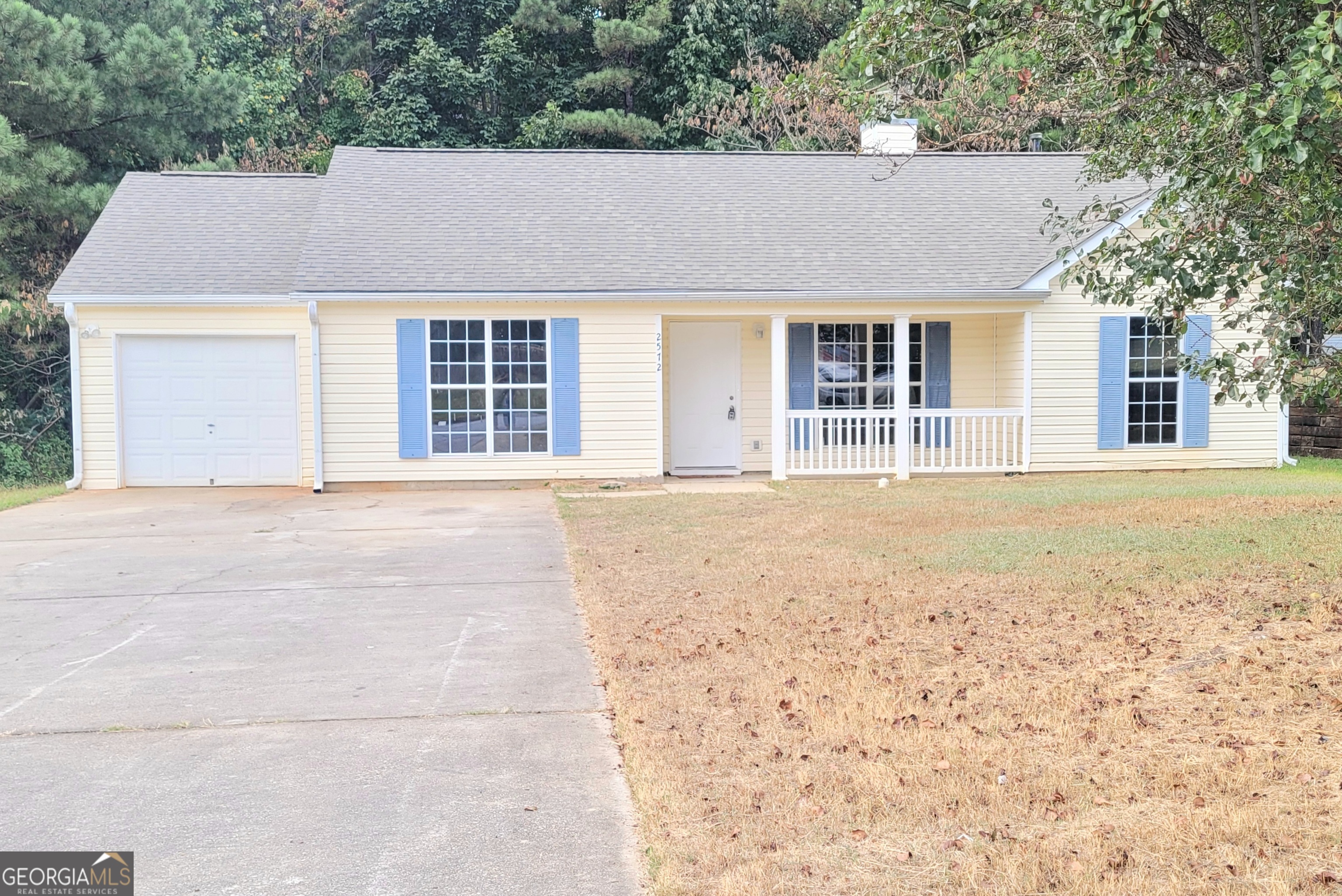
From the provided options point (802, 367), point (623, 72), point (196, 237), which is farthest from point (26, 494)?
point (623, 72)

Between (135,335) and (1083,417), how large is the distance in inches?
503

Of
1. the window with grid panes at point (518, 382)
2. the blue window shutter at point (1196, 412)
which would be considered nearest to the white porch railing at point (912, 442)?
the blue window shutter at point (1196, 412)

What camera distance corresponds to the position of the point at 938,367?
16875 mm

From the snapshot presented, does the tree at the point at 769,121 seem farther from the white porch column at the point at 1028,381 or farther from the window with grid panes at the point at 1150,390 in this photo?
the window with grid panes at the point at 1150,390

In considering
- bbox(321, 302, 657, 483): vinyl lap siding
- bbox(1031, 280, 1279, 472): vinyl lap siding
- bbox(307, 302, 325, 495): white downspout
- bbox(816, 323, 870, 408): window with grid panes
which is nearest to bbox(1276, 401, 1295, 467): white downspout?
bbox(1031, 280, 1279, 472): vinyl lap siding

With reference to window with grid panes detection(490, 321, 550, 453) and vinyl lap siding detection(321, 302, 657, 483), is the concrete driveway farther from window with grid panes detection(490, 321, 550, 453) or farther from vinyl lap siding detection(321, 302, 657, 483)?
window with grid panes detection(490, 321, 550, 453)

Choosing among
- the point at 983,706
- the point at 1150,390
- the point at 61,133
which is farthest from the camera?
the point at 61,133

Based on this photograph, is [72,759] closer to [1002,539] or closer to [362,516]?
[1002,539]

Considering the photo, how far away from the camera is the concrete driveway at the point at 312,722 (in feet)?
13.0

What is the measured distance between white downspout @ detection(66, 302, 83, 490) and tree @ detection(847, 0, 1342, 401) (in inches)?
483

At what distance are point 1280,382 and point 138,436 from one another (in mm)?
14023

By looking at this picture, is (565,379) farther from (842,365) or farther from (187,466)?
(187,466)

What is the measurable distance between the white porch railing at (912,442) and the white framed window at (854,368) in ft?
1.05

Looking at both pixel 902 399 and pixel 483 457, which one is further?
pixel 902 399
